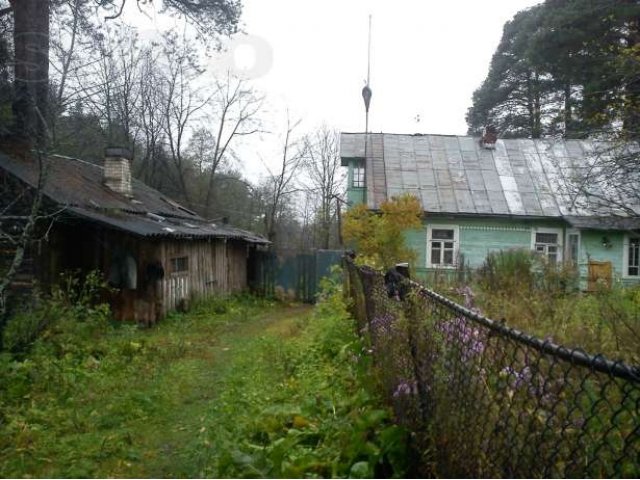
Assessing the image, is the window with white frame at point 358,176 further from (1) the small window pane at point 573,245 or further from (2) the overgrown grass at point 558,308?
(2) the overgrown grass at point 558,308

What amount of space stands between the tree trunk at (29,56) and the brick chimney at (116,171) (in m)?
3.84

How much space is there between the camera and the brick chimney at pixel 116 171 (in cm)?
1688

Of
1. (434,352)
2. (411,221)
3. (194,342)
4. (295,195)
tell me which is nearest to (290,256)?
(411,221)

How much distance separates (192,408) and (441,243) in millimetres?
14621

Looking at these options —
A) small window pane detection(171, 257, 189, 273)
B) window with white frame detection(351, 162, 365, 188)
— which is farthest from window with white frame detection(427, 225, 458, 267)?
small window pane detection(171, 257, 189, 273)

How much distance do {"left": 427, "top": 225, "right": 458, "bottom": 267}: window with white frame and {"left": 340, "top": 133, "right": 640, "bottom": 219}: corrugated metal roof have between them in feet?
2.42

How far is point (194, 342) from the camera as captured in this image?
10.4 meters

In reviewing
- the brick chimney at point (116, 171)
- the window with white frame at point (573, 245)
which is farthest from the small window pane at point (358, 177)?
the brick chimney at point (116, 171)

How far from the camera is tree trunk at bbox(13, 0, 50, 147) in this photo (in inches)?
401

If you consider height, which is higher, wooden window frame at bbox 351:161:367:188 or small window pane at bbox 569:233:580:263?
wooden window frame at bbox 351:161:367:188

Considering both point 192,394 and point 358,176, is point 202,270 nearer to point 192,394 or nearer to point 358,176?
point 358,176

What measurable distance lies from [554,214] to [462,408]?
1837 centimetres

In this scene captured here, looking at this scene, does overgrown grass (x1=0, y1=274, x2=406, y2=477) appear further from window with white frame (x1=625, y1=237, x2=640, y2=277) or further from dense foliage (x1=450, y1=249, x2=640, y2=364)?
window with white frame (x1=625, y1=237, x2=640, y2=277)

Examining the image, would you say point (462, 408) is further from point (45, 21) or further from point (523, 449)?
point (45, 21)
